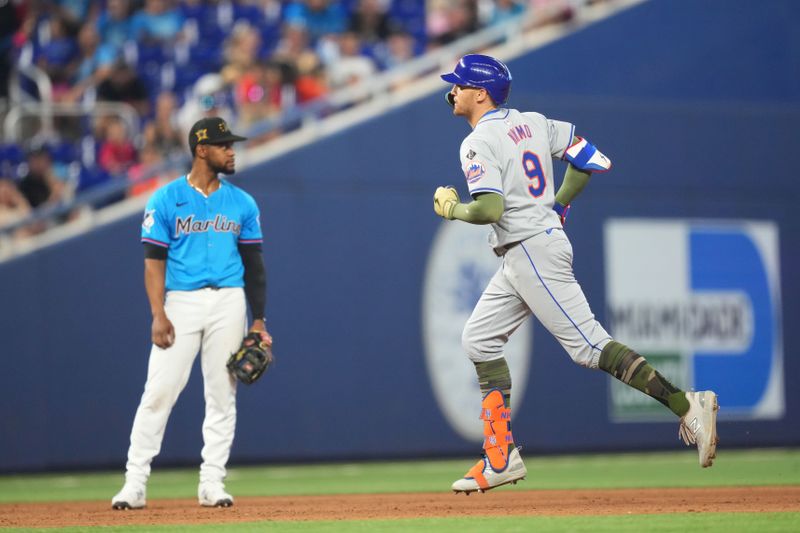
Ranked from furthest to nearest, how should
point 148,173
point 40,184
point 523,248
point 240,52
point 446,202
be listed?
point 240,52, point 40,184, point 148,173, point 523,248, point 446,202

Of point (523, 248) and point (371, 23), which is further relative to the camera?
point (371, 23)

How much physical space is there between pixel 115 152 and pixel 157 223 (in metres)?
5.82

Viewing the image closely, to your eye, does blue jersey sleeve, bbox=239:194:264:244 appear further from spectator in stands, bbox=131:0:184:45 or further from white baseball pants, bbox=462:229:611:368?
spectator in stands, bbox=131:0:184:45

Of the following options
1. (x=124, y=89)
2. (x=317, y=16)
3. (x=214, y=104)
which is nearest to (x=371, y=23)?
(x=317, y=16)

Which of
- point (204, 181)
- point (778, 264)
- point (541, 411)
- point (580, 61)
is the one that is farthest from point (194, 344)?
point (778, 264)

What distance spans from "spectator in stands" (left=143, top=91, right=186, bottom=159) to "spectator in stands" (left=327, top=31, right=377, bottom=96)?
194 centimetres

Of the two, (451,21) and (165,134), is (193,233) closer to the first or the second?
(165,134)

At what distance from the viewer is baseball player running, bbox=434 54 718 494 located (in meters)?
6.99

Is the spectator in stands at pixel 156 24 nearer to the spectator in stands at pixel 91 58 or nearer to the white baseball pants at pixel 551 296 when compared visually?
the spectator in stands at pixel 91 58

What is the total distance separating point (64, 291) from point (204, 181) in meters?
4.86

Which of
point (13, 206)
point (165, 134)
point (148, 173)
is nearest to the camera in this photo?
point (148, 173)

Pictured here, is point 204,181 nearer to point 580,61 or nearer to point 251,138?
point 251,138

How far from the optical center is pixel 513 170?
716 centimetres

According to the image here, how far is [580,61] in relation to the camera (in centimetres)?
1470
